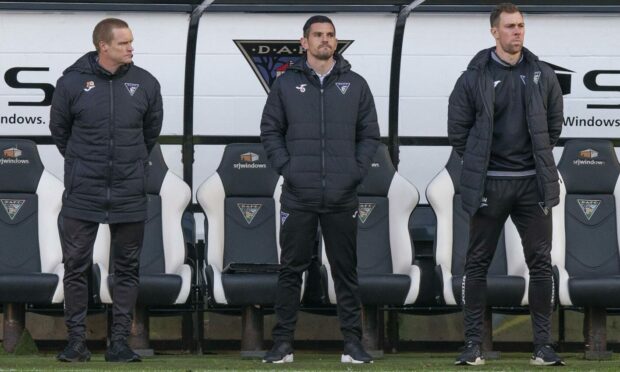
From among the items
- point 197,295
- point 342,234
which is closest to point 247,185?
point 197,295

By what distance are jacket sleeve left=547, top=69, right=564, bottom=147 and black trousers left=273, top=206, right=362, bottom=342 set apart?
113 cm

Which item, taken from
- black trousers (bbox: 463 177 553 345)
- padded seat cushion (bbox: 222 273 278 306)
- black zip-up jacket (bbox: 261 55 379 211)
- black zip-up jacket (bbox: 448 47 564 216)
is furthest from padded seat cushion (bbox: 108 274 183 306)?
black zip-up jacket (bbox: 448 47 564 216)

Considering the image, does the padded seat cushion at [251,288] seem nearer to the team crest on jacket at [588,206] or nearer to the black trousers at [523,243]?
the black trousers at [523,243]

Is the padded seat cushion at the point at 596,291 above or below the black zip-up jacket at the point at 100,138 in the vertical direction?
below

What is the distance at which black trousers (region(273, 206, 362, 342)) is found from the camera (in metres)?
7.79

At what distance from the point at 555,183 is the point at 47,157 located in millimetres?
3591

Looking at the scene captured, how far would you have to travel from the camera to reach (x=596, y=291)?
871 centimetres

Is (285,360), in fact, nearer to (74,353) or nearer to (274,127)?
(74,353)

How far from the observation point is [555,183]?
743 cm

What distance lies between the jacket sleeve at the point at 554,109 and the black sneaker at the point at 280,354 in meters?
1.77

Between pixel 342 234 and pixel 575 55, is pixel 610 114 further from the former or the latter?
pixel 342 234

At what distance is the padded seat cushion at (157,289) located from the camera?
28.6 ft

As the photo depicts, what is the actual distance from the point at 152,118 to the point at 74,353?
1.32 m

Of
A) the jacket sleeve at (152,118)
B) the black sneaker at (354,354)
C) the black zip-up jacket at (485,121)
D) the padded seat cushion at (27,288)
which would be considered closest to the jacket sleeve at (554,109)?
the black zip-up jacket at (485,121)
